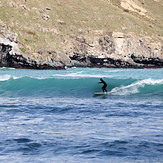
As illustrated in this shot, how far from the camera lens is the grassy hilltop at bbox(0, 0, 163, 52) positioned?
92.1 m

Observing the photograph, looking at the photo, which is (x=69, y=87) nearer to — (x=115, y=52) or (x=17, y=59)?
(x=17, y=59)

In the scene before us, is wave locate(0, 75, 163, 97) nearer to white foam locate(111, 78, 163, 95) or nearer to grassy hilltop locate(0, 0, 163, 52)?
white foam locate(111, 78, 163, 95)

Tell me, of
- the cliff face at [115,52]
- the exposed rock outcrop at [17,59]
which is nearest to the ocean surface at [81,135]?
the exposed rock outcrop at [17,59]

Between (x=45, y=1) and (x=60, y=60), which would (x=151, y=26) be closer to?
(x=45, y=1)

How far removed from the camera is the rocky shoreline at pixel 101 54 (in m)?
75.6

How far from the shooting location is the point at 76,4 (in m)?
124

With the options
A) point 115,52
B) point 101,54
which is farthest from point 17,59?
point 115,52

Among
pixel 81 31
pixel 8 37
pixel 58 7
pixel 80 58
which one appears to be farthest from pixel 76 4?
pixel 8 37

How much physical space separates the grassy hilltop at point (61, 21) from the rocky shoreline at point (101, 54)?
11.9ft

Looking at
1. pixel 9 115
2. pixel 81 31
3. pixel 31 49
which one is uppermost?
pixel 81 31

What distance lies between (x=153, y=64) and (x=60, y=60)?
130 feet

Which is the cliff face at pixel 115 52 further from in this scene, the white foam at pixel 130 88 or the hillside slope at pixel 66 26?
the white foam at pixel 130 88

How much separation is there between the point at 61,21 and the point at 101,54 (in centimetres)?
2119

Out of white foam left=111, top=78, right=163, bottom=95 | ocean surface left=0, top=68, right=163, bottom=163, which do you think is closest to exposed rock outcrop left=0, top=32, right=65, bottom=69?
white foam left=111, top=78, right=163, bottom=95
